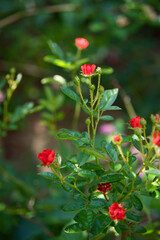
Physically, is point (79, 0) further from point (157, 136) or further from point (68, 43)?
point (157, 136)

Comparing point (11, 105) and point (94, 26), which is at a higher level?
point (94, 26)

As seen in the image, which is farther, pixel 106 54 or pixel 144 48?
pixel 106 54

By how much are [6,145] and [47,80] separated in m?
1.74

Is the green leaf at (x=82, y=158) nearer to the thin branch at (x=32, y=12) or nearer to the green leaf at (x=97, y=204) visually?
the green leaf at (x=97, y=204)

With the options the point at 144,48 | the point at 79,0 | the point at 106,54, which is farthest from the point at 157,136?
the point at 106,54

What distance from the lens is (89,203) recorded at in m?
0.47

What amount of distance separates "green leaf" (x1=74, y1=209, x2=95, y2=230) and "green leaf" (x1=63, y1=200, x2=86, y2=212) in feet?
0.03

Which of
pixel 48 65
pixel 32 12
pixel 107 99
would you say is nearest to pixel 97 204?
pixel 107 99

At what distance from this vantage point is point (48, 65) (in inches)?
96.4

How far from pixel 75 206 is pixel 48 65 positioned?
2.08 metres

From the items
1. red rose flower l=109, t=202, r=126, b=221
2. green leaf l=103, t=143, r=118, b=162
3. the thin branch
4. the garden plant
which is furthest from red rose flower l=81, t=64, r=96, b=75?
the thin branch

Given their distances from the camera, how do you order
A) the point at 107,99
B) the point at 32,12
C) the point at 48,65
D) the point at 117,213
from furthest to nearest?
1. the point at 48,65
2. the point at 32,12
3. the point at 107,99
4. the point at 117,213

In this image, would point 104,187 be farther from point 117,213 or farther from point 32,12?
point 32,12

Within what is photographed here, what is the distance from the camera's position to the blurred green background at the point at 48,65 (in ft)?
3.38
